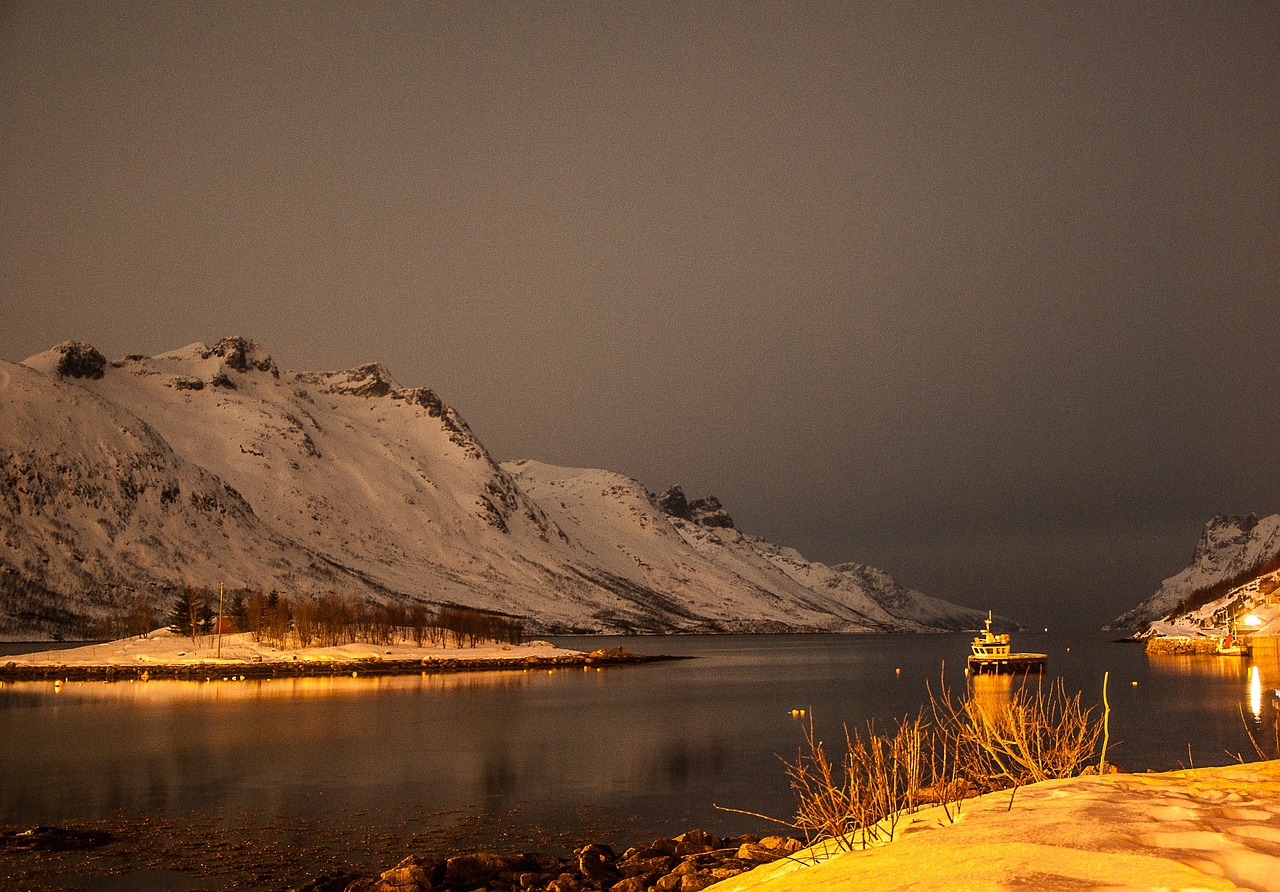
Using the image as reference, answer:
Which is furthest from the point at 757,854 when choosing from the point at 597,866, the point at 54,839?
the point at 54,839

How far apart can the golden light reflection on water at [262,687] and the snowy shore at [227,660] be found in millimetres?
6040

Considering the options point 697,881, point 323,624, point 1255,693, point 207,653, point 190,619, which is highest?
point 190,619

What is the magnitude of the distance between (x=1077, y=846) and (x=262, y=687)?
325ft

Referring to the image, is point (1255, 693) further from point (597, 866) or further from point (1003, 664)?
point (597, 866)

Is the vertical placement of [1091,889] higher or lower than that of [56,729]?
higher

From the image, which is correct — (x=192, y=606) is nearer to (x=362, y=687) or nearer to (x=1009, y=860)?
(x=362, y=687)

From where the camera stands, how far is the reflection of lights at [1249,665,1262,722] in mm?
75706

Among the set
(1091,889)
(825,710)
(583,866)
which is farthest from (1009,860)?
(825,710)

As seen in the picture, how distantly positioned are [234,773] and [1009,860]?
42.7 metres

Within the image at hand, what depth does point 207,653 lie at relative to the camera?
12569cm

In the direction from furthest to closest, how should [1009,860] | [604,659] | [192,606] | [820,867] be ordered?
1. [604,659]
2. [192,606]
3. [820,867]
4. [1009,860]

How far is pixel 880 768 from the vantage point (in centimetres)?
1390

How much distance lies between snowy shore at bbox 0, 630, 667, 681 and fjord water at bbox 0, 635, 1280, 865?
380 inches

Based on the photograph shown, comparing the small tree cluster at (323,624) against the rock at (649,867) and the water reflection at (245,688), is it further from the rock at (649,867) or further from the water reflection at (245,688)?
the rock at (649,867)
